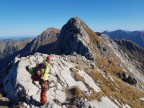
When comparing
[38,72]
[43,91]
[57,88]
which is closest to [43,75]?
[38,72]

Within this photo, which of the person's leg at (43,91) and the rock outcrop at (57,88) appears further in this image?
the rock outcrop at (57,88)

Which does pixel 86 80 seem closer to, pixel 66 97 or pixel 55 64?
pixel 55 64

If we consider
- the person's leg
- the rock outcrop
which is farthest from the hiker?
the rock outcrop

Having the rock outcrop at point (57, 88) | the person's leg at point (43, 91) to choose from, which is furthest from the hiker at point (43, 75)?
the rock outcrop at point (57, 88)

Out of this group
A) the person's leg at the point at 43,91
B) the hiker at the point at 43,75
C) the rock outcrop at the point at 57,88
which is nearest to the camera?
the hiker at the point at 43,75

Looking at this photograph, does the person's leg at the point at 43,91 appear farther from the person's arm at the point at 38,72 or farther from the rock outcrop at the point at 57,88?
the person's arm at the point at 38,72

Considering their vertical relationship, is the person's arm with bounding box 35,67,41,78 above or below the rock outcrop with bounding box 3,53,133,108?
above

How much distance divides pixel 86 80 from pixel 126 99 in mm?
7906

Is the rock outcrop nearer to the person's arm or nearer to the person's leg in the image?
the person's leg

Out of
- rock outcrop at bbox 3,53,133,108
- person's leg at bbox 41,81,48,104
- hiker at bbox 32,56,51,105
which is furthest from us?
rock outcrop at bbox 3,53,133,108

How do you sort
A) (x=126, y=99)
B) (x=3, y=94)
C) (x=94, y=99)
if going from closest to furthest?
(x=3, y=94)
(x=94, y=99)
(x=126, y=99)

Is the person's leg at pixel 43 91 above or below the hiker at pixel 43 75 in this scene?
below

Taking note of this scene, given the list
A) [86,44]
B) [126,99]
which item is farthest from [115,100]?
[86,44]

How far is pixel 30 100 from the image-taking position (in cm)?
2667
